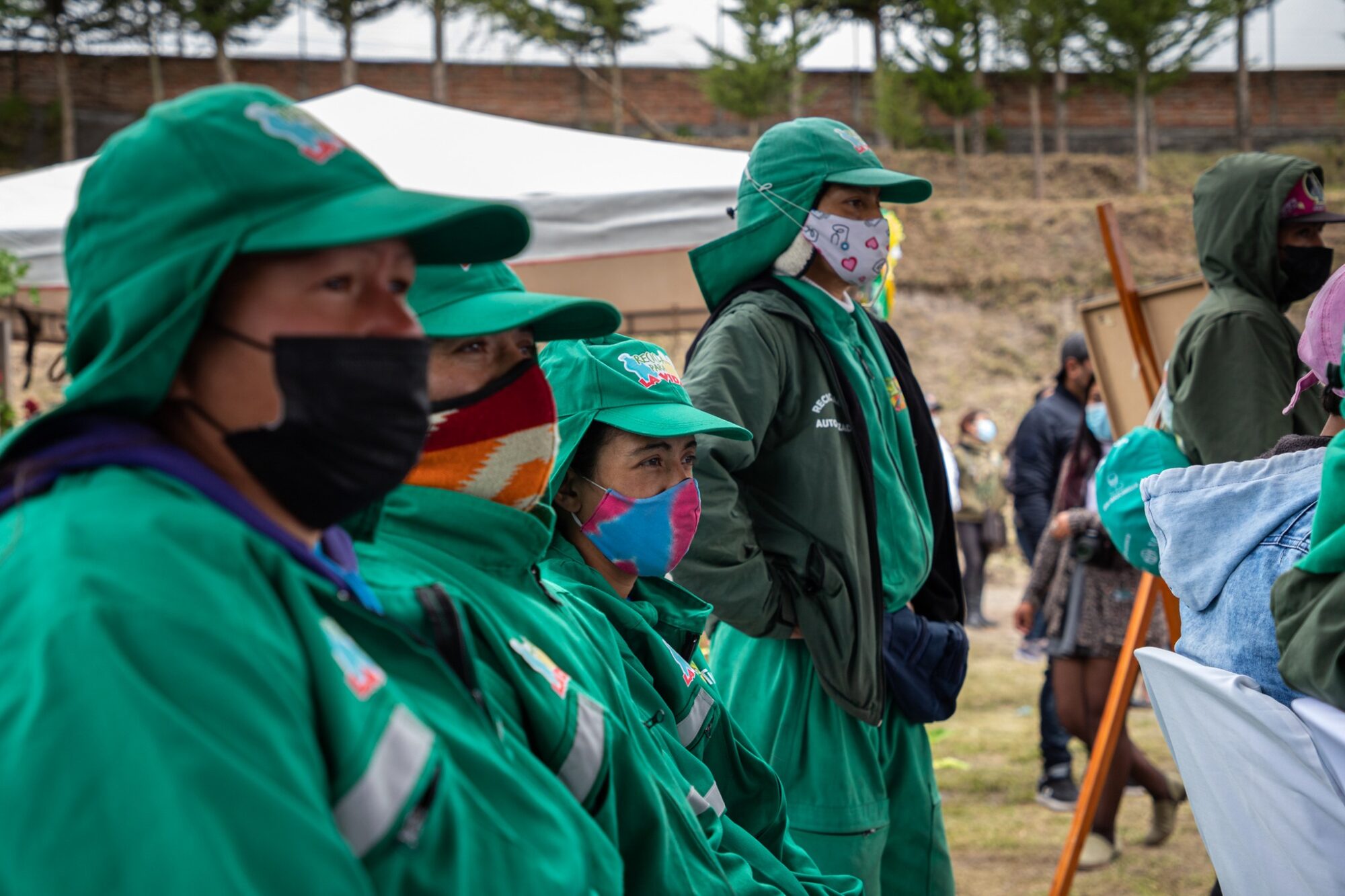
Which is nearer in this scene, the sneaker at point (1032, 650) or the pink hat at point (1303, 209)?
the pink hat at point (1303, 209)

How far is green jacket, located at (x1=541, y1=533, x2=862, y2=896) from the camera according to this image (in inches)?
82.8

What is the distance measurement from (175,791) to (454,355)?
854 mm

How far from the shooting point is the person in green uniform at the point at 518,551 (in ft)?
4.97

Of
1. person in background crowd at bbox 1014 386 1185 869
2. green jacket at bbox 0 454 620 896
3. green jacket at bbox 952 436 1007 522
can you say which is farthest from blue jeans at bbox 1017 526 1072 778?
green jacket at bbox 952 436 1007 522

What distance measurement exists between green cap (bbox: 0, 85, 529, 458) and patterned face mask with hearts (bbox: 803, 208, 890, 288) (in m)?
2.24

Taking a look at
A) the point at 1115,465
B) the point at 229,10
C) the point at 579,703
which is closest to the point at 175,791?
the point at 579,703

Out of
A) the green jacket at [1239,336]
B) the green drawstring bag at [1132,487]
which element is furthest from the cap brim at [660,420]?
the green jacket at [1239,336]

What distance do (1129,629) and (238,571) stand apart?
12.3 feet

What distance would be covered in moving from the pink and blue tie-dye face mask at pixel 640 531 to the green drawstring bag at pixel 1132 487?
5.02 feet

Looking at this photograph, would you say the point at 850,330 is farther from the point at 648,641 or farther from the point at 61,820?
the point at 61,820

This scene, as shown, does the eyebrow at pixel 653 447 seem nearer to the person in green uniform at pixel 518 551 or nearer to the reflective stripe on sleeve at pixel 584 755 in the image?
the person in green uniform at pixel 518 551

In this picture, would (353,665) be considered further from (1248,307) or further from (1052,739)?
(1052,739)

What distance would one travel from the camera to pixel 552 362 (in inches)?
97.3

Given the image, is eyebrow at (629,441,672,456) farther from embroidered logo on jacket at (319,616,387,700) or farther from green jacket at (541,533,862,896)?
embroidered logo on jacket at (319,616,387,700)
